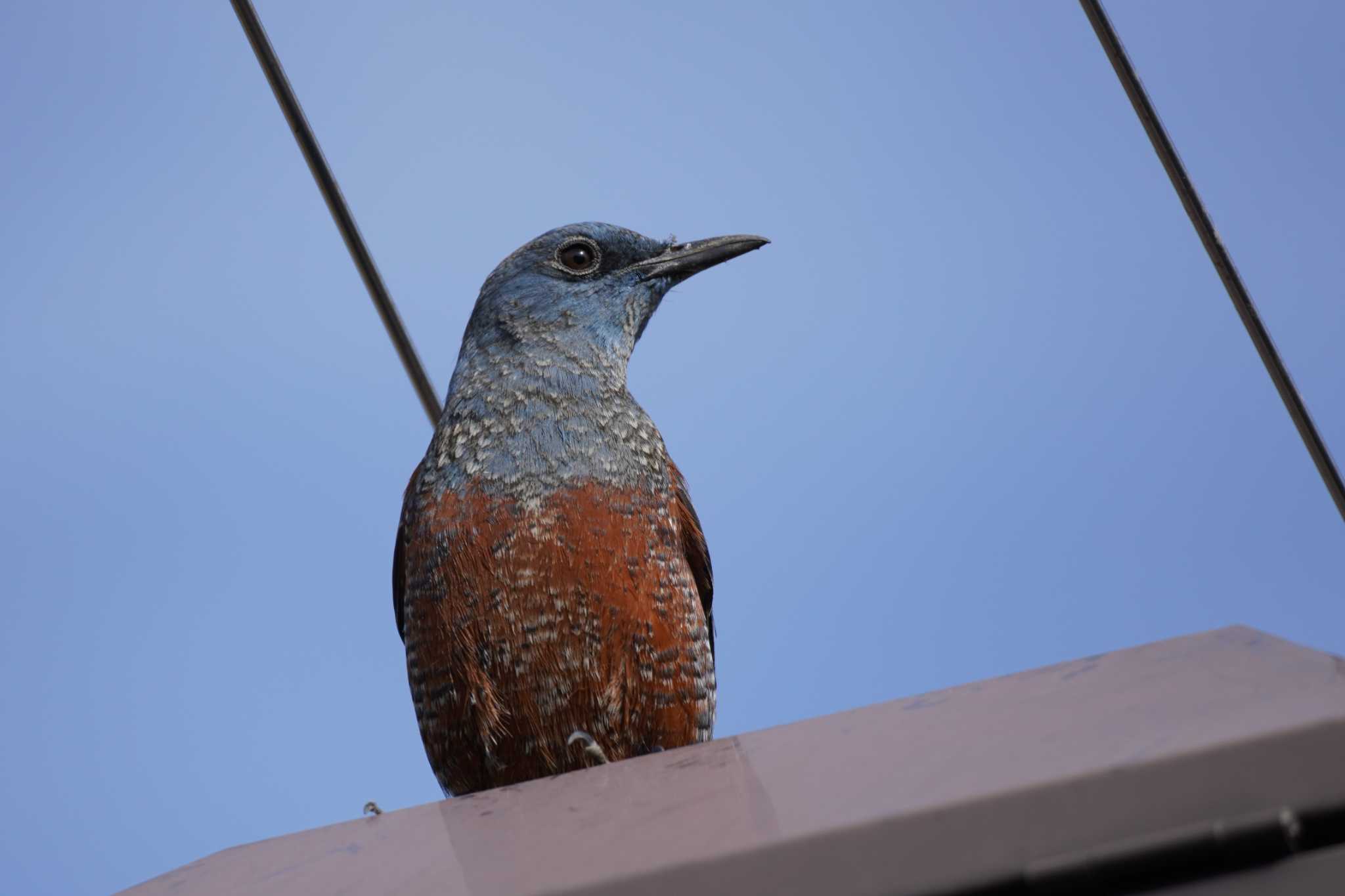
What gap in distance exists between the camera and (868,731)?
87cm

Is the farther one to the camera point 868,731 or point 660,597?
point 660,597

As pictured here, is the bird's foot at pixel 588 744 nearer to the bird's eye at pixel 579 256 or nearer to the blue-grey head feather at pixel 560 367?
the blue-grey head feather at pixel 560 367

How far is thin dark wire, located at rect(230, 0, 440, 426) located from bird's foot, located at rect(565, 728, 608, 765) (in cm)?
106

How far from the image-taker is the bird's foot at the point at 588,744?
1.43 metres

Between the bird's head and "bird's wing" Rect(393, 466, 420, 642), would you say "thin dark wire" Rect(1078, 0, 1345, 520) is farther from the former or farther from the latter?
"bird's wing" Rect(393, 466, 420, 642)

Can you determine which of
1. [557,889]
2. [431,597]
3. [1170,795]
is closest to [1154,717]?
[1170,795]

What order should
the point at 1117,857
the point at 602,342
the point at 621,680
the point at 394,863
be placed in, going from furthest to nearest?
the point at 602,342 → the point at 621,680 → the point at 394,863 → the point at 1117,857

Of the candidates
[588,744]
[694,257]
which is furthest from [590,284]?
[588,744]

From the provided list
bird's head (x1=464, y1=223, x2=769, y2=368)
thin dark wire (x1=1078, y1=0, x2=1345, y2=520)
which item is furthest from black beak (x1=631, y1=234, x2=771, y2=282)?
thin dark wire (x1=1078, y1=0, x2=1345, y2=520)

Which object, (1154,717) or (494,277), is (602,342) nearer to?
(494,277)

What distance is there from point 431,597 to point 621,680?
0.26 metres

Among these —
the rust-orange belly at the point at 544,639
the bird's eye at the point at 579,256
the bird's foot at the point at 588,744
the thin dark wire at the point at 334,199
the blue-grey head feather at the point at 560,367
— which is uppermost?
the thin dark wire at the point at 334,199

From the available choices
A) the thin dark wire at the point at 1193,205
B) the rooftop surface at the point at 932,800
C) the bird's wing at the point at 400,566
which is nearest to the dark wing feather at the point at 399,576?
the bird's wing at the point at 400,566

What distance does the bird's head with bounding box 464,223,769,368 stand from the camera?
189 centimetres
